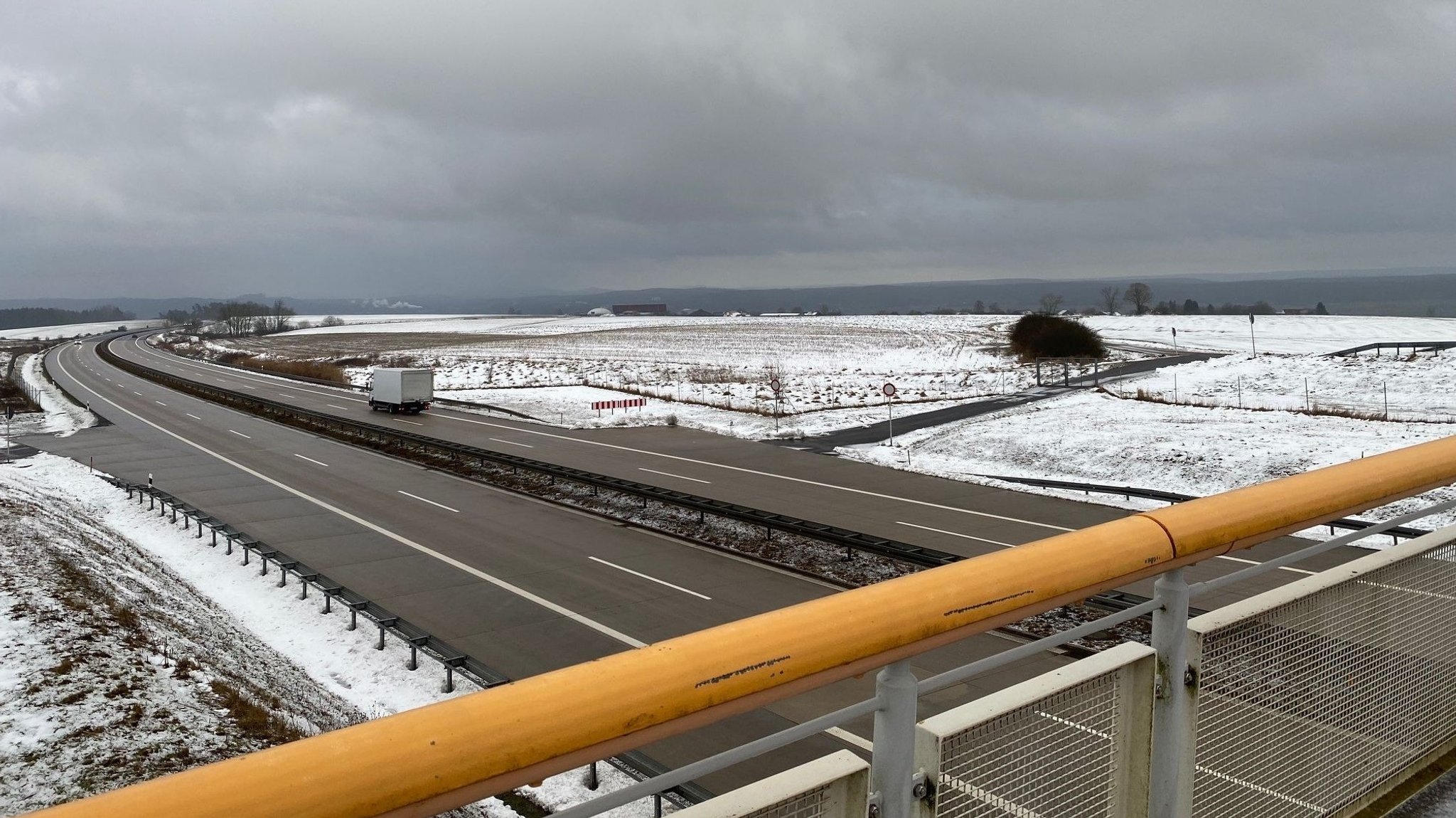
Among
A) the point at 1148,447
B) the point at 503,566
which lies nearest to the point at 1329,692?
the point at 503,566

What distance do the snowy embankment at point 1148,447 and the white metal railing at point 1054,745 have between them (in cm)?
2069

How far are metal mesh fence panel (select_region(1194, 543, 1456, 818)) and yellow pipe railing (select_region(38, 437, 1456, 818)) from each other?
76cm

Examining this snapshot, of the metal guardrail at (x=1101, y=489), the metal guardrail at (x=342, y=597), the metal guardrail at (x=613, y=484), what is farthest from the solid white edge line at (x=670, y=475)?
the metal guardrail at (x=342, y=597)

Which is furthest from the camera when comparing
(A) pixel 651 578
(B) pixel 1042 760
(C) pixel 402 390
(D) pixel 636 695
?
(C) pixel 402 390

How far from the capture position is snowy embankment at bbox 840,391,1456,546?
85.1 feet

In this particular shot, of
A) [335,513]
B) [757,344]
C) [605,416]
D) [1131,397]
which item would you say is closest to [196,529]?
[335,513]

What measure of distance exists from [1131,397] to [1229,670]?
40361 mm

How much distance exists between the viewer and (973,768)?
2404mm

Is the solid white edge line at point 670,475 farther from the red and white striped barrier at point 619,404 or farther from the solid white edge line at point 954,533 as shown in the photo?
the red and white striped barrier at point 619,404

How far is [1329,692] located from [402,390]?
4737 centimetres

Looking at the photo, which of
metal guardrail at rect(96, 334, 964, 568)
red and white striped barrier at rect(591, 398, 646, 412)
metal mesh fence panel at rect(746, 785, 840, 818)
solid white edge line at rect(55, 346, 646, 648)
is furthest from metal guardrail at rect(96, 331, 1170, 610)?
→ red and white striped barrier at rect(591, 398, 646, 412)

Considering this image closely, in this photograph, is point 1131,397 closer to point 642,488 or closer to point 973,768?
point 642,488

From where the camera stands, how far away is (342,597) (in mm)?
16984

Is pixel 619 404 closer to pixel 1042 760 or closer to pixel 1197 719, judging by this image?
pixel 1197 719
